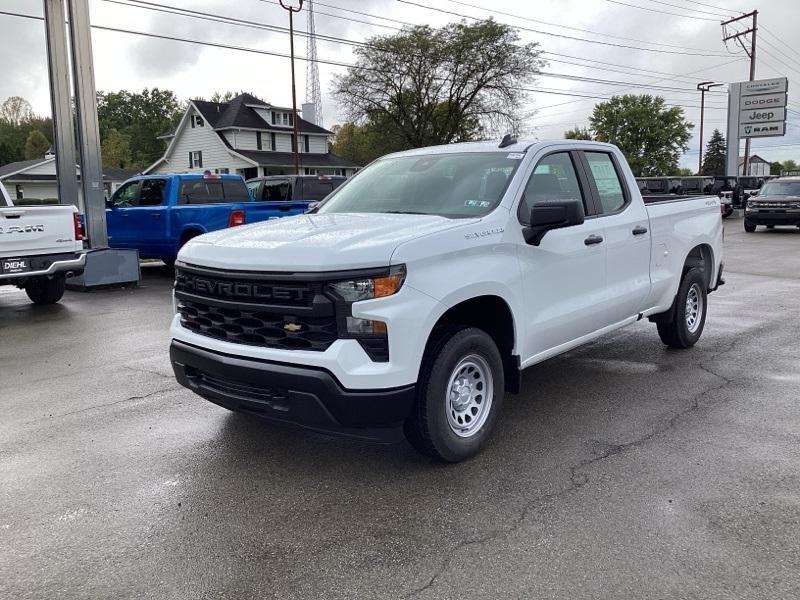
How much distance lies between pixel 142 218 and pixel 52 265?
400 cm

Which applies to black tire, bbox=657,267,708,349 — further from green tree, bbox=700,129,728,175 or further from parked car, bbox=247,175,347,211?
green tree, bbox=700,129,728,175

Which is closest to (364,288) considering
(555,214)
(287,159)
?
(555,214)

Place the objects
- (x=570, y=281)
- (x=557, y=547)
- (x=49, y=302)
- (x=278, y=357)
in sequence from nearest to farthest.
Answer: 1. (x=557, y=547)
2. (x=278, y=357)
3. (x=570, y=281)
4. (x=49, y=302)

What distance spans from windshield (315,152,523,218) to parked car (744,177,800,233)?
68.5ft

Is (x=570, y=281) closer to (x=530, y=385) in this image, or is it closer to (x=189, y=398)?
(x=530, y=385)

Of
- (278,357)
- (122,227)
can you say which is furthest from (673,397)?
(122,227)

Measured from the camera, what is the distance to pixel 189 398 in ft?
18.4

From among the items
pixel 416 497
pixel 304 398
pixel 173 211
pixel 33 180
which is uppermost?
pixel 33 180

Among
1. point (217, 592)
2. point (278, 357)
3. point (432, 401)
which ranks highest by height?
point (278, 357)

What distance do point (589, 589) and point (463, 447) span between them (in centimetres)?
134

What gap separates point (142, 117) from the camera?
94.6 m

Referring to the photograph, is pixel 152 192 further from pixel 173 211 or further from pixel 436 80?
pixel 436 80

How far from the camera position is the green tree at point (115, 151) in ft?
246

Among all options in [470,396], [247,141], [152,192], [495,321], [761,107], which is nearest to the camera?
[470,396]
